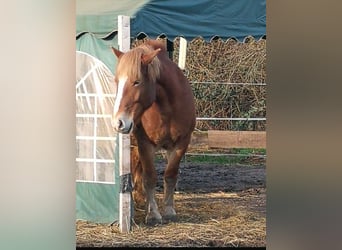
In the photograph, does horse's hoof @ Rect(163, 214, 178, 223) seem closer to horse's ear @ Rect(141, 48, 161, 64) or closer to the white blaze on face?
the white blaze on face

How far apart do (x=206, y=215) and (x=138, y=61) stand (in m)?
1.05

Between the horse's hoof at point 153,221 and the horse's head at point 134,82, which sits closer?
the horse's head at point 134,82

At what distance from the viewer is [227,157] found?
3.26 meters

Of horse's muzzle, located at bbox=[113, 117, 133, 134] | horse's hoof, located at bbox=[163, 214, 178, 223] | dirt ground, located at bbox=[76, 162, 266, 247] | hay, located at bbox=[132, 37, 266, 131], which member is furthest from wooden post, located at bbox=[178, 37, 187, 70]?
horse's hoof, located at bbox=[163, 214, 178, 223]

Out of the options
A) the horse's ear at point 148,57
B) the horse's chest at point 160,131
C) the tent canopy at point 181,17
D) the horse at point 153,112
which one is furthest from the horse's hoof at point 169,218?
the tent canopy at point 181,17

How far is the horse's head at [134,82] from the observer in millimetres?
3113

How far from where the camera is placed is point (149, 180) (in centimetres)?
333

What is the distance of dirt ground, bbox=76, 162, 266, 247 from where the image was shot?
128 inches

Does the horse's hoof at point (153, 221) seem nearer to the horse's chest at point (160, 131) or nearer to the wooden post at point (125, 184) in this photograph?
the wooden post at point (125, 184)

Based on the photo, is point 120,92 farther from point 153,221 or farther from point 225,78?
point 153,221
